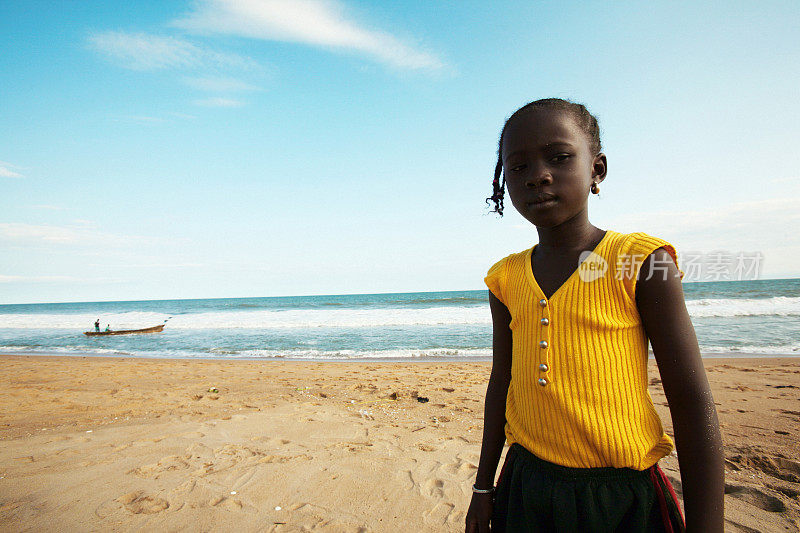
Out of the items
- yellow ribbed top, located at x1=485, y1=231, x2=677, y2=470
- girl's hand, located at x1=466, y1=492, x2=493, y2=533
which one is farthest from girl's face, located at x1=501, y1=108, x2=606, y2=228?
girl's hand, located at x1=466, y1=492, x2=493, y2=533

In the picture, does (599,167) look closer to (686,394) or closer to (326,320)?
(686,394)

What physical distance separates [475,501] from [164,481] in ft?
9.34

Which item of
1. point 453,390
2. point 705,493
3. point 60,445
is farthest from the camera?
point 453,390

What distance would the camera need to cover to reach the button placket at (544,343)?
1.13m

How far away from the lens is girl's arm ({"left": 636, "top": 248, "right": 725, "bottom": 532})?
968 millimetres

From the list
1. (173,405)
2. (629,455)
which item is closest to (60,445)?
(173,405)

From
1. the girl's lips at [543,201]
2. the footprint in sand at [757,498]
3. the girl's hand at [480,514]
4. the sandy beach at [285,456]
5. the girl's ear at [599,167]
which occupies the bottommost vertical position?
the sandy beach at [285,456]

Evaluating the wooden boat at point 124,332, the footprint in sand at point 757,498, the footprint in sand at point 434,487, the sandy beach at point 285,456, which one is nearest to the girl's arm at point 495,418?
the sandy beach at point 285,456

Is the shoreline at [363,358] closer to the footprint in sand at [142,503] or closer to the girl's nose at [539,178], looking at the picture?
the footprint in sand at [142,503]

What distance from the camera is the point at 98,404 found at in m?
5.83

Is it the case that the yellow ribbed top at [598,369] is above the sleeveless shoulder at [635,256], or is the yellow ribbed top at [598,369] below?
below

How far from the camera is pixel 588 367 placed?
1066 mm

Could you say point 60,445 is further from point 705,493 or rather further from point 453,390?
point 705,493

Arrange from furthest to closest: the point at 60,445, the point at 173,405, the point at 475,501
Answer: the point at 173,405, the point at 60,445, the point at 475,501
